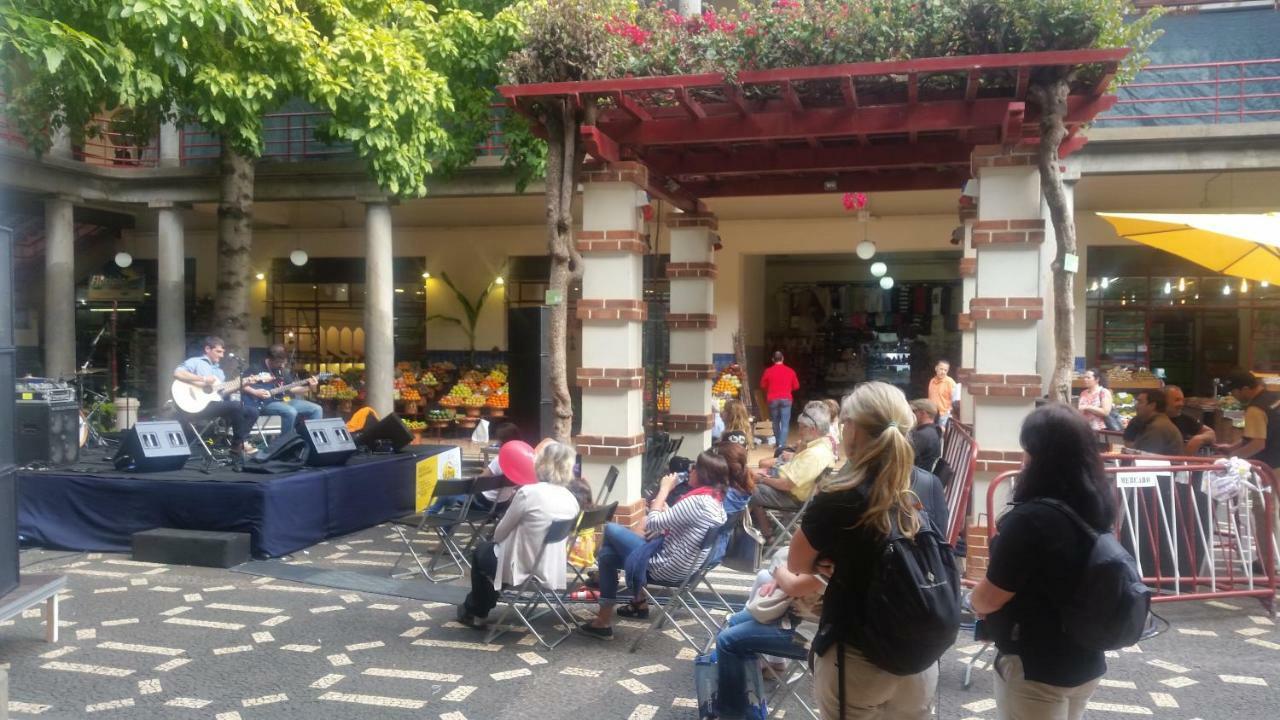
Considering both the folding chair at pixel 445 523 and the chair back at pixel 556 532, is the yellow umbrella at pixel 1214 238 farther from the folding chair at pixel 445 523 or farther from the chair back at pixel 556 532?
the folding chair at pixel 445 523

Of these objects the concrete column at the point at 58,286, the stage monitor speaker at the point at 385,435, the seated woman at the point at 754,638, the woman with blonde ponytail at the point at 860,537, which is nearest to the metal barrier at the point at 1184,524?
the seated woman at the point at 754,638

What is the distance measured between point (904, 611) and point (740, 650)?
1438 mm

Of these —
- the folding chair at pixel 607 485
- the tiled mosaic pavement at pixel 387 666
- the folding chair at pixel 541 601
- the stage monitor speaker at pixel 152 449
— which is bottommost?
the tiled mosaic pavement at pixel 387 666

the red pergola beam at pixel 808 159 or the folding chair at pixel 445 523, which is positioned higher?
the red pergola beam at pixel 808 159

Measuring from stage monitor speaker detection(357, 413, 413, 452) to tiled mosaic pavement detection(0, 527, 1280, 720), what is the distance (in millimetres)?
3367

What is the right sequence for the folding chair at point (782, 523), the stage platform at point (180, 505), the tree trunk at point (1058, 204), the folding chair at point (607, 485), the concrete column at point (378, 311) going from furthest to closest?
the concrete column at point (378, 311) → the stage platform at point (180, 505) → the folding chair at point (607, 485) → the folding chair at point (782, 523) → the tree trunk at point (1058, 204)

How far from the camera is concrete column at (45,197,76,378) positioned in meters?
15.2

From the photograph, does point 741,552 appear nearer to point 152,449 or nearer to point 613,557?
point 613,557

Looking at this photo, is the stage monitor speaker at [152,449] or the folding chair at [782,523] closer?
the folding chair at [782,523]

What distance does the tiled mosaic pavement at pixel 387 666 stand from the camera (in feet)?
15.4

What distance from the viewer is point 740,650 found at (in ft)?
13.4

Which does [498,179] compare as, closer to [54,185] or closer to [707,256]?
[707,256]

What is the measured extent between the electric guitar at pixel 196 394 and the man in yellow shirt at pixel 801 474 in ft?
20.2

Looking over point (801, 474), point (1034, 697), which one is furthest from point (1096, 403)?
point (1034, 697)
